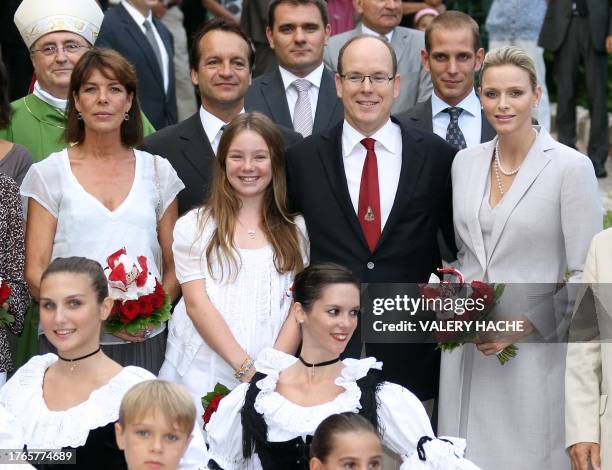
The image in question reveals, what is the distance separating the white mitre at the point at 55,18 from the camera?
7.93m

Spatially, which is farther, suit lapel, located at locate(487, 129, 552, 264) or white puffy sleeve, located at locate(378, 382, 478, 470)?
suit lapel, located at locate(487, 129, 552, 264)

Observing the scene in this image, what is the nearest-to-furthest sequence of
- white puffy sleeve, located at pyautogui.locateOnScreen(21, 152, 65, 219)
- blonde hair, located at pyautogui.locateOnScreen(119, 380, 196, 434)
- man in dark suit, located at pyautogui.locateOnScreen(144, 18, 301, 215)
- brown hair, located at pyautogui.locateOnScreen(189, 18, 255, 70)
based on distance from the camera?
blonde hair, located at pyautogui.locateOnScreen(119, 380, 196, 434)
white puffy sleeve, located at pyautogui.locateOnScreen(21, 152, 65, 219)
man in dark suit, located at pyautogui.locateOnScreen(144, 18, 301, 215)
brown hair, located at pyautogui.locateOnScreen(189, 18, 255, 70)

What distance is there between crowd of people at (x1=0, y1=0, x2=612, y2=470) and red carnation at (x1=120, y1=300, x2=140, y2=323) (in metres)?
0.07

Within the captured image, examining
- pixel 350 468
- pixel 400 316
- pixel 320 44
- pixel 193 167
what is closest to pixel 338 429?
pixel 350 468

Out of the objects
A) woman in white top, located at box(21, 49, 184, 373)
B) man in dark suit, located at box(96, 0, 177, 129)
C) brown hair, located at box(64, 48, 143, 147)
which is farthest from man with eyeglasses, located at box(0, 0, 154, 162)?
man in dark suit, located at box(96, 0, 177, 129)

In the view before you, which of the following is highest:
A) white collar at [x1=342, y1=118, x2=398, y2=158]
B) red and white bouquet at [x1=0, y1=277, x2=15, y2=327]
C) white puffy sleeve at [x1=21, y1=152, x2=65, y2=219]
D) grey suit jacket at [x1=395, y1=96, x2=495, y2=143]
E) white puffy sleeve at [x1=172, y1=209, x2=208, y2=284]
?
grey suit jacket at [x1=395, y1=96, x2=495, y2=143]

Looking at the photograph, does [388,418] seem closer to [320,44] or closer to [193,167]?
[193,167]

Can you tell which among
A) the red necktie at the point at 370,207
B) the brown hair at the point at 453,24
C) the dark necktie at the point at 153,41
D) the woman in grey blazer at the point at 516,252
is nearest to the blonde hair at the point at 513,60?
the woman in grey blazer at the point at 516,252

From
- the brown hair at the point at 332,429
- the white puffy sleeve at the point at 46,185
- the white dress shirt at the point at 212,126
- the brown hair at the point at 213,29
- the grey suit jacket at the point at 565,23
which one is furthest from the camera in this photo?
the grey suit jacket at the point at 565,23

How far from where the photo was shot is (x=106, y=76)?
7031mm

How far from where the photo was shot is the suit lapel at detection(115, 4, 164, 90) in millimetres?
9617

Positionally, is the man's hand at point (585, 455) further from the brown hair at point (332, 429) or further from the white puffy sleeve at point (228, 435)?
the white puffy sleeve at point (228, 435)

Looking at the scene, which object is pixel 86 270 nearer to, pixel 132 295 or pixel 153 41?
pixel 132 295

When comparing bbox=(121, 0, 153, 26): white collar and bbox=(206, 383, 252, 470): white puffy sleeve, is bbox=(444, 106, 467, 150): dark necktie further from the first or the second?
bbox=(121, 0, 153, 26): white collar
